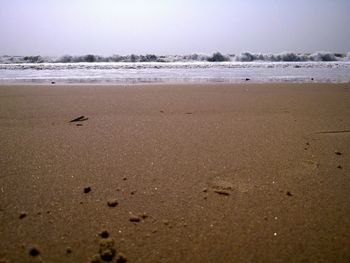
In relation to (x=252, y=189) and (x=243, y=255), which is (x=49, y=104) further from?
(x=243, y=255)

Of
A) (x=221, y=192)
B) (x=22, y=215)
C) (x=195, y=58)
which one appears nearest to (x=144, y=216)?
(x=221, y=192)

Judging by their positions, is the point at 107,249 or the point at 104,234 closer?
the point at 107,249

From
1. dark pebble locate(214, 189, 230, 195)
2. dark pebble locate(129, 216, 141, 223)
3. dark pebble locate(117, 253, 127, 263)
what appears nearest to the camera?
dark pebble locate(117, 253, 127, 263)

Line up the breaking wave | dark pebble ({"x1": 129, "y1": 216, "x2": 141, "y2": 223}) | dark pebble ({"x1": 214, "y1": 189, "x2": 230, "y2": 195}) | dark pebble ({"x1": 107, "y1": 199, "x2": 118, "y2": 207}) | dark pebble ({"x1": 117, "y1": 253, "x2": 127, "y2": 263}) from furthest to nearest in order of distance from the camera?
the breaking wave < dark pebble ({"x1": 214, "y1": 189, "x2": 230, "y2": 195}) < dark pebble ({"x1": 107, "y1": 199, "x2": 118, "y2": 207}) < dark pebble ({"x1": 129, "y1": 216, "x2": 141, "y2": 223}) < dark pebble ({"x1": 117, "y1": 253, "x2": 127, "y2": 263})

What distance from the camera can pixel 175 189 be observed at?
2020 millimetres

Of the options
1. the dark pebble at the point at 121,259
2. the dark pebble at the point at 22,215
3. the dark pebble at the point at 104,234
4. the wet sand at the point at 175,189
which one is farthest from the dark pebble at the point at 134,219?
the dark pebble at the point at 22,215

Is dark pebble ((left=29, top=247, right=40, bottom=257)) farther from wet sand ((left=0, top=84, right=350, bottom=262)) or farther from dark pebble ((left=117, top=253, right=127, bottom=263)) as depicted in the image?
dark pebble ((left=117, top=253, right=127, bottom=263))

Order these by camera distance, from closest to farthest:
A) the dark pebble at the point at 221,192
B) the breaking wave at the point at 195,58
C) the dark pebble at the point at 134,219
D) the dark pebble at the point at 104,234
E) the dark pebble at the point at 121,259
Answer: the dark pebble at the point at 121,259 → the dark pebble at the point at 104,234 → the dark pebble at the point at 134,219 → the dark pebble at the point at 221,192 → the breaking wave at the point at 195,58

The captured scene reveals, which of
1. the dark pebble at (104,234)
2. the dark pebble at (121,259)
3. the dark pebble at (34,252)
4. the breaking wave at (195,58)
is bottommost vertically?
the dark pebble at (121,259)

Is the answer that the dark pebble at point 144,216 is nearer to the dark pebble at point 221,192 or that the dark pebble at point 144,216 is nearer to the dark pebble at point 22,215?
the dark pebble at point 221,192

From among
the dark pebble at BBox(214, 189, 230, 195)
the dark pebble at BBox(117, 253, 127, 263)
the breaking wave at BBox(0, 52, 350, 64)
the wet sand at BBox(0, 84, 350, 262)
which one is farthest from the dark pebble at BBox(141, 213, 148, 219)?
the breaking wave at BBox(0, 52, 350, 64)

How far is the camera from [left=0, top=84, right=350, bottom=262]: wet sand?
147cm

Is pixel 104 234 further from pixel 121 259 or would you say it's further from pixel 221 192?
pixel 221 192

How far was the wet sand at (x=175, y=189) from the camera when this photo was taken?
1.47 m
